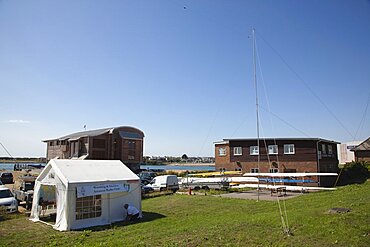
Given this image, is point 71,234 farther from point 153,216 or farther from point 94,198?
point 153,216

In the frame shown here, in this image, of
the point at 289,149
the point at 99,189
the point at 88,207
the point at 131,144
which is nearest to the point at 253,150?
the point at 289,149

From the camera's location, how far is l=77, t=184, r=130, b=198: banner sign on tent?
48.4ft

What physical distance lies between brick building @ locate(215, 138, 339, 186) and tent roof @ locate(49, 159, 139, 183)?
18288 mm

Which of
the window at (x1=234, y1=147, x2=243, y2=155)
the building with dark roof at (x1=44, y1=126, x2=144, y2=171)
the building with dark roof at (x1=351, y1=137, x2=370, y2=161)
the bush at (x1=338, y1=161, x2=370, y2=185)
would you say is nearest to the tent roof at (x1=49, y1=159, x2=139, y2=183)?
the window at (x1=234, y1=147, x2=243, y2=155)

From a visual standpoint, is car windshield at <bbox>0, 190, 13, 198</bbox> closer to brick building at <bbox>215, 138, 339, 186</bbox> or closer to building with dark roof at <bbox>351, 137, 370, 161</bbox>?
brick building at <bbox>215, 138, 339, 186</bbox>

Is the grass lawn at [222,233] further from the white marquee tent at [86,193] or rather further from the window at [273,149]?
the window at [273,149]

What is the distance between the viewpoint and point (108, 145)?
51.4 meters

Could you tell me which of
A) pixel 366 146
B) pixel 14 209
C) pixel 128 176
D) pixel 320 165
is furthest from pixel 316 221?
pixel 366 146

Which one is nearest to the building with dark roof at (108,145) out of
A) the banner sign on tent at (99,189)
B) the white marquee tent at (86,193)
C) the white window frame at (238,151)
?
the white window frame at (238,151)

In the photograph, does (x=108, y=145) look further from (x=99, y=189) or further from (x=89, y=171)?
(x=99, y=189)

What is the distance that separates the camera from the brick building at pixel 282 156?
33562 mm

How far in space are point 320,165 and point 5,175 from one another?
4098cm

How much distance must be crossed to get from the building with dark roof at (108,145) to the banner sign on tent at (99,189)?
34756 mm

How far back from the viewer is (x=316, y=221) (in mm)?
10625
